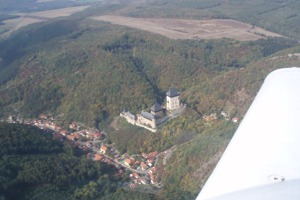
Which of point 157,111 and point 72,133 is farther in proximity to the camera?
point 72,133

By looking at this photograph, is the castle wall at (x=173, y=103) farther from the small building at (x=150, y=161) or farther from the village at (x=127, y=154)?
the small building at (x=150, y=161)

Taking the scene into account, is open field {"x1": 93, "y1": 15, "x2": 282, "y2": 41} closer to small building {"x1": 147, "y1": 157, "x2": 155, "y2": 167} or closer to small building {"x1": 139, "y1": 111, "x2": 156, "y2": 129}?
small building {"x1": 139, "y1": 111, "x2": 156, "y2": 129}

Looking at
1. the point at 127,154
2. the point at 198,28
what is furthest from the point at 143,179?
the point at 198,28

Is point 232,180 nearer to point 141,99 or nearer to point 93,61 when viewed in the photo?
point 141,99

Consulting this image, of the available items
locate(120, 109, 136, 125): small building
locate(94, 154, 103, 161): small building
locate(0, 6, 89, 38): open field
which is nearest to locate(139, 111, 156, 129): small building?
locate(120, 109, 136, 125): small building

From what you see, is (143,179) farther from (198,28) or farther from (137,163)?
(198,28)

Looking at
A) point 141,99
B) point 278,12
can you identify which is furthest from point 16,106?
point 278,12

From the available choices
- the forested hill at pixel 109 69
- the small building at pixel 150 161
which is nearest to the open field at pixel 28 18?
the forested hill at pixel 109 69
